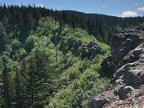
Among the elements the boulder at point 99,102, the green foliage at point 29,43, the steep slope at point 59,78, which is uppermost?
the green foliage at point 29,43

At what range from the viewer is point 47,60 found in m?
69.2

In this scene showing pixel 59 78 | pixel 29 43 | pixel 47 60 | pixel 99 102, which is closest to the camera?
pixel 99 102

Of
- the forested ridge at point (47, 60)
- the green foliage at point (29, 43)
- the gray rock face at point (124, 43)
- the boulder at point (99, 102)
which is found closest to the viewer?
the boulder at point (99, 102)

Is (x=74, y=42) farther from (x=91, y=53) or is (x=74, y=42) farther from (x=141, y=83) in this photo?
(x=141, y=83)

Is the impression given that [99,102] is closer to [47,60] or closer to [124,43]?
[124,43]

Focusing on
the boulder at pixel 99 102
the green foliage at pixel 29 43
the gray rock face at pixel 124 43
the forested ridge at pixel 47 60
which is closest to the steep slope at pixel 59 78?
the forested ridge at pixel 47 60

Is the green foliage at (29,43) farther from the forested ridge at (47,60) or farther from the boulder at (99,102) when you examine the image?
the boulder at (99,102)

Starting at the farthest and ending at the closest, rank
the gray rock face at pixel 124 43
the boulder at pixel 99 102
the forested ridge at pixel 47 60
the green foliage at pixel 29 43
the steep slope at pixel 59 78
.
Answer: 1. the green foliage at pixel 29 43
2. the forested ridge at pixel 47 60
3. the steep slope at pixel 59 78
4. the gray rock face at pixel 124 43
5. the boulder at pixel 99 102

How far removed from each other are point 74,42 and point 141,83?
69908mm

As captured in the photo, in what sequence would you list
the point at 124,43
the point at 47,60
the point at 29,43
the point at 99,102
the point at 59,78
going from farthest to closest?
the point at 29,43
the point at 59,78
the point at 47,60
the point at 124,43
the point at 99,102

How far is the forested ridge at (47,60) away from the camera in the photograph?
58.8m

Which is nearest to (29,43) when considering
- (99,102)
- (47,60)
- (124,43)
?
(47,60)

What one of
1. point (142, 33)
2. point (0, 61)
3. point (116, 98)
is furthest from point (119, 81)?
point (0, 61)

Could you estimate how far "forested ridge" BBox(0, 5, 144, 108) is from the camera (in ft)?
193
